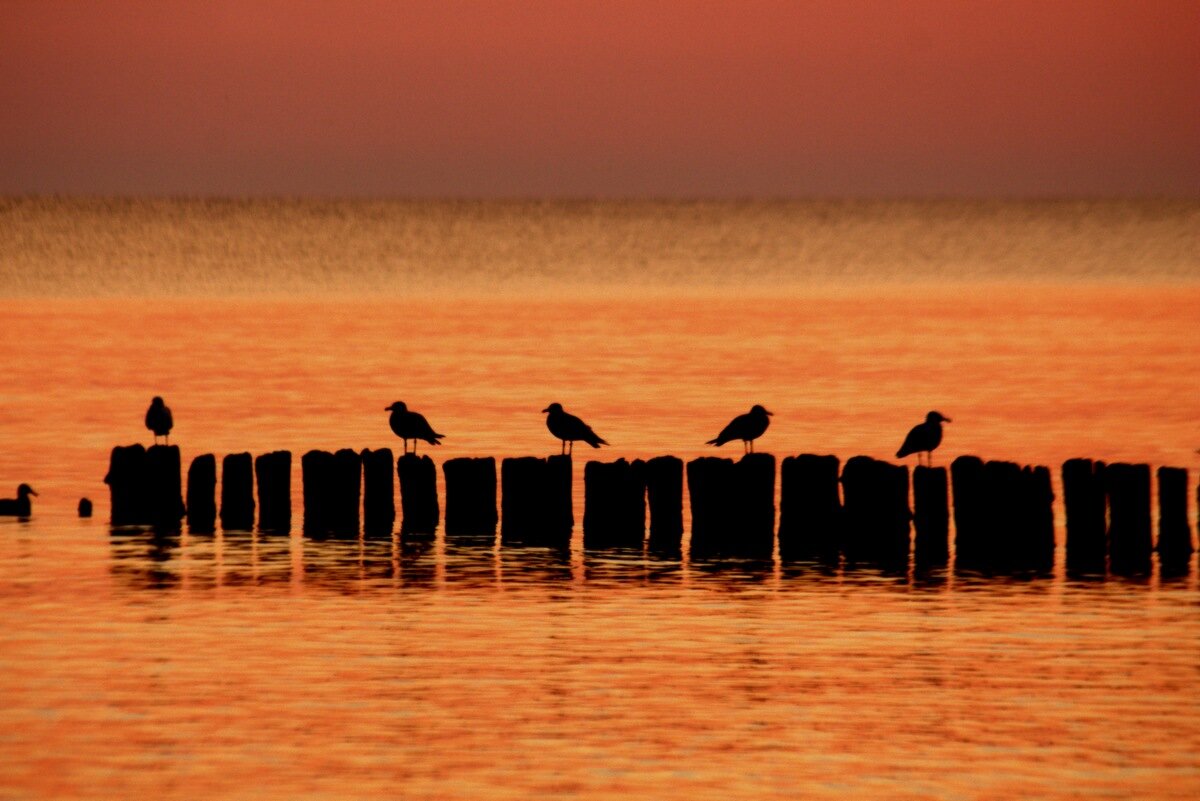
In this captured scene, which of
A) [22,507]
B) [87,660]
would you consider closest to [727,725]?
[87,660]

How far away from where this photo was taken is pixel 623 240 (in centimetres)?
17412

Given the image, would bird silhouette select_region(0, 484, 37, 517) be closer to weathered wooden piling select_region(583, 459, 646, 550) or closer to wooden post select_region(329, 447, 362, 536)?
wooden post select_region(329, 447, 362, 536)

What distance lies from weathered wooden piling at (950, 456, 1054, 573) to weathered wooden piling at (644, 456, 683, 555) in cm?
268

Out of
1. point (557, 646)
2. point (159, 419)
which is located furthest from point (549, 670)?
point (159, 419)

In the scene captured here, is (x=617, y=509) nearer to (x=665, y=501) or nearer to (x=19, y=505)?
(x=665, y=501)

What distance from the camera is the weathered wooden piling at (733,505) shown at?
21484 mm

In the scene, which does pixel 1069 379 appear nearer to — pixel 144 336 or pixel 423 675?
pixel 144 336

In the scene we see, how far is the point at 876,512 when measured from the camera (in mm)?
21141

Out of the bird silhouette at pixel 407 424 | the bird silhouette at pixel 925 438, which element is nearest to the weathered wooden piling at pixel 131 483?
the bird silhouette at pixel 407 424

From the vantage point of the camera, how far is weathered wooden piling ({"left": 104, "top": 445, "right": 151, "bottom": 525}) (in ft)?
76.7

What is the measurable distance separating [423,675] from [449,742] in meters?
1.90

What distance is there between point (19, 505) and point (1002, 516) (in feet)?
36.1

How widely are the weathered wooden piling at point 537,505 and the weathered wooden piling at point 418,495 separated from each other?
0.83 metres

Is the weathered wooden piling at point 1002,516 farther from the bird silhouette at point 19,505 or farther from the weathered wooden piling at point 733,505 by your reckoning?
the bird silhouette at point 19,505
